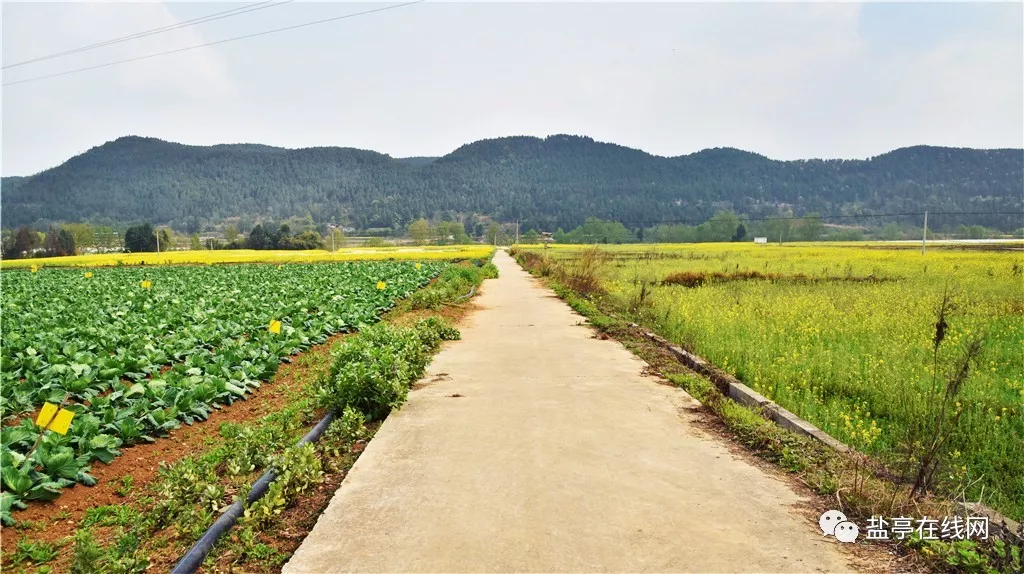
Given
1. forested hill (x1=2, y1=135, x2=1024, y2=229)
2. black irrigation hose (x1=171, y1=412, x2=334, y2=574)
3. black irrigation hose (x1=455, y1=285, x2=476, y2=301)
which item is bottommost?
black irrigation hose (x1=455, y1=285, x2=476, y2=301)

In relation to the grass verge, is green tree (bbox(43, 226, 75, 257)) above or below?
above

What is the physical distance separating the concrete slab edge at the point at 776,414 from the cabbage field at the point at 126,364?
19.0 feet

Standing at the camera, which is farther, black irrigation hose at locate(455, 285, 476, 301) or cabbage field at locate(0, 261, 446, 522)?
black irrigation hose at locate(455, 285, 476, 301)

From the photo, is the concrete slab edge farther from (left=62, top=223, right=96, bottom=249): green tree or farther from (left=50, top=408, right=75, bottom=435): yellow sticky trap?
(left=62, top=223, right=96, bottom=249): green tree

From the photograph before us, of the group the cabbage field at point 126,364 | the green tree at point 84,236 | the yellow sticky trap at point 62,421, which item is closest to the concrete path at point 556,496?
the yellow sticky trap at point 62,421

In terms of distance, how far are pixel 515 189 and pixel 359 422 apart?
17365 centimetres

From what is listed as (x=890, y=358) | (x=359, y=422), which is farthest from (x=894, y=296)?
(x=359, y=422)

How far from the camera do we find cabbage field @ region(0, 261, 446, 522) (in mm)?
4426

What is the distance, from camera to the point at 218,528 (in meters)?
3.40

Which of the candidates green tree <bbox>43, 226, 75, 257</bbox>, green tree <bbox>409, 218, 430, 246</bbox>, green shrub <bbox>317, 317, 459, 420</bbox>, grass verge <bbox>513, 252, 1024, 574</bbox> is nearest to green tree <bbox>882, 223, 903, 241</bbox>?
green tree <bbox>409, 218, 430, 246</bbox>

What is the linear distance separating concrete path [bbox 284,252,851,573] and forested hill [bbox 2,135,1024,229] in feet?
427

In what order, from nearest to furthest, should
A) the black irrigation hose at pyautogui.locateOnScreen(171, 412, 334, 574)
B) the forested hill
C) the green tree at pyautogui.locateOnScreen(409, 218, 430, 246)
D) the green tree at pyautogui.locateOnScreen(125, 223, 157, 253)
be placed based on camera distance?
the black irrigation hose at pyautogui.locateOnScreen(171, 412, 334, 574) → the green tree at pyautogui.locateOnScreen(125, 223, 157, 253) → the green tree at pyautogui.locateOnScreen(409, 218, 430, 246) → the forested hill

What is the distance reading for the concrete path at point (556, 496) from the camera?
3.26m

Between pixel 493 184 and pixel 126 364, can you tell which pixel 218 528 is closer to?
pixel 126 364
